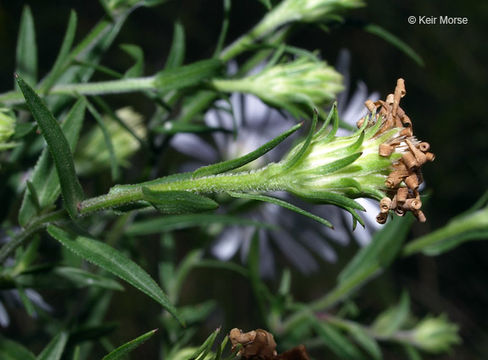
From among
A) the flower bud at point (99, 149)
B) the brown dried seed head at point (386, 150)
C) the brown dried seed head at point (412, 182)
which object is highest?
the brown dried seed head at point (386, 150)

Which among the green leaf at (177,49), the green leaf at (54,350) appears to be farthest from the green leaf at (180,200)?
the green leaf at (177,49)

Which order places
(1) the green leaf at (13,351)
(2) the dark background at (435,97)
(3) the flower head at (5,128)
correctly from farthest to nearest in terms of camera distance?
(2) the dark background at (435,97)
(1) the green leaf at (13,351)
(3) the flower head at (5,128)

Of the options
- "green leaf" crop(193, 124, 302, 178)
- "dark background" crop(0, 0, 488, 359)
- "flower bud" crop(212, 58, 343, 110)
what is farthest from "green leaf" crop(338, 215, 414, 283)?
"dark background" crop(0, 0, 488, 359)

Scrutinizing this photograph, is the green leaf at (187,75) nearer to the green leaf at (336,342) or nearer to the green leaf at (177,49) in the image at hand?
the green leaf at (177,49)

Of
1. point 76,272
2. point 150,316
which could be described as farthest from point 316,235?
point 76,272

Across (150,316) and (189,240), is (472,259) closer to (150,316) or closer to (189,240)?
(189,240)

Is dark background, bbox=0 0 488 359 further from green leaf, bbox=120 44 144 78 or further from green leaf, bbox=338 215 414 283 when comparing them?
green leaf, bbox=120 44 144 78

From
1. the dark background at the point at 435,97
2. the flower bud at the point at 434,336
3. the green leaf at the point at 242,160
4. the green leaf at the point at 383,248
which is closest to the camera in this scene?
the green leaf at the point at 242,160
